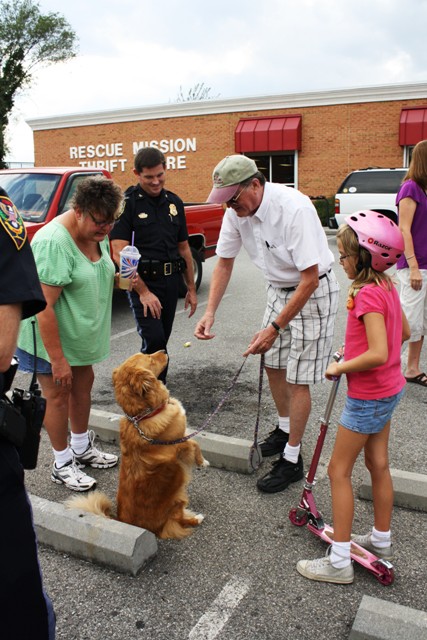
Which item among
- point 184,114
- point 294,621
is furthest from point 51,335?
point 184,114

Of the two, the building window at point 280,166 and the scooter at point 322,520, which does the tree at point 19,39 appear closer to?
the building window at point 280,166

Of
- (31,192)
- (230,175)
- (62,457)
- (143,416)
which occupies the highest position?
(31,192)

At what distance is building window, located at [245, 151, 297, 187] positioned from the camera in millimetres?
25312

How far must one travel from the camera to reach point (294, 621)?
97.4 inches

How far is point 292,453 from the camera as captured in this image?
143 inches

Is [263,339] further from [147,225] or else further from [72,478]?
[147,225]

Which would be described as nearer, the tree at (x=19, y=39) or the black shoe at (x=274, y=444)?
the black shoe at (x=274, y=444)

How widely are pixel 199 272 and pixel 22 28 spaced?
36.1 metres

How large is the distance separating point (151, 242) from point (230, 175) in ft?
4.82

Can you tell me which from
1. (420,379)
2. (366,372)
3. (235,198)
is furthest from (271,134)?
(366,372)

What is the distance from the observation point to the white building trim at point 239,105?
22.8 m

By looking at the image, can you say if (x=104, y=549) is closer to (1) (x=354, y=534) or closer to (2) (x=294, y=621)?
(2) (x=294, y=621)

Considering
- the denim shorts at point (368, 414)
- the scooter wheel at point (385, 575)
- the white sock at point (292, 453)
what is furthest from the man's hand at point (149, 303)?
the scooter wheel at point (385, 575)

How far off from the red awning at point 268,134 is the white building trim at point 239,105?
0.73 meters
